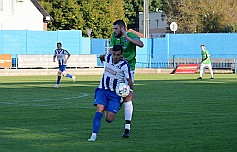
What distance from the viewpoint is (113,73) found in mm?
12367

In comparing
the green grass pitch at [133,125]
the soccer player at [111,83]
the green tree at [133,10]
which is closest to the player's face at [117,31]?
the soccer player at [111,83]

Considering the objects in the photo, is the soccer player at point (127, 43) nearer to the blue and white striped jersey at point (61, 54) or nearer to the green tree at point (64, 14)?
the blue and white striped jersey at point (61, 54)

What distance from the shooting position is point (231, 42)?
180ft

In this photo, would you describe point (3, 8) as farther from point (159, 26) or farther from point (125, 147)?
point (159, 26)

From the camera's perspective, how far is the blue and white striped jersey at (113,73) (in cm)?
1231

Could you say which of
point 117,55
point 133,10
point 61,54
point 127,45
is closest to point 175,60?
point 61,54

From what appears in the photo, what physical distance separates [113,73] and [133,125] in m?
2.46

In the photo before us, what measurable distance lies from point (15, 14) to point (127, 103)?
50.2 metres

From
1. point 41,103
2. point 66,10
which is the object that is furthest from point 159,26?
point 41,103

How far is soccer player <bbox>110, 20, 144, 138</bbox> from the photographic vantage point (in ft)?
41.1

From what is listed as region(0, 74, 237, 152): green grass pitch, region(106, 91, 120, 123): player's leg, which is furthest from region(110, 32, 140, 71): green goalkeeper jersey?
region(0, 74, 237, 152): green grass pitch

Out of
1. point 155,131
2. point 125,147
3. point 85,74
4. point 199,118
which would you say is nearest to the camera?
point 125,147

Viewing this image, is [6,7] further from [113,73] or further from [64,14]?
Result: [113,73]

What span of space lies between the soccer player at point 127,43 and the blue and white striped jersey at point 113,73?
0.47 meters
